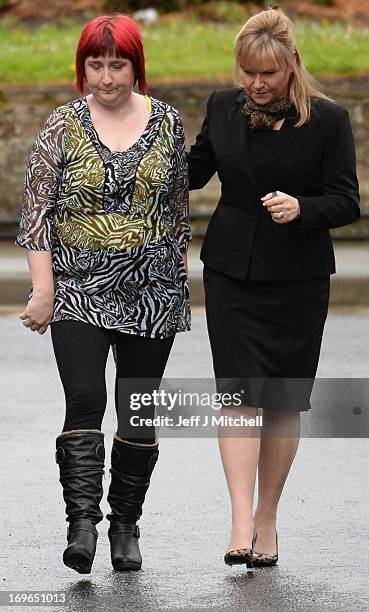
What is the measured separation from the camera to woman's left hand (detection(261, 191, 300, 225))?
16.1 ft

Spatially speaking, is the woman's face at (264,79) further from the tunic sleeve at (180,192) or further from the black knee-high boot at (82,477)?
the black knee-high boot at (82,477)

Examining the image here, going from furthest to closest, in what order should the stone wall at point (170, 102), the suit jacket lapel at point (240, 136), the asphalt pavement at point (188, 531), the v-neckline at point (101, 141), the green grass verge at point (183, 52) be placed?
the green grass verge at point (183, 52)
the stone wall at point (170, 102)
the suit jacket lapel at point (240, 136)
the v-neckline at point (101, 141)
the asphalt pavement at point (188, 531)

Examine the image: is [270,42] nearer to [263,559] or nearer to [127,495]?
[127,495]

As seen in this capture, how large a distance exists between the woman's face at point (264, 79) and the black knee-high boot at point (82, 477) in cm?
112

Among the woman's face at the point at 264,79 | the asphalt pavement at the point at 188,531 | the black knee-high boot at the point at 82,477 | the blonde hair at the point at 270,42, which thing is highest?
the blonde hair at the point at 270,42

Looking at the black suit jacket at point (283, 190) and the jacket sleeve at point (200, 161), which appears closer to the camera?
the black suit jacket at point (283, 190)

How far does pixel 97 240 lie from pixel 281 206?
0.56 metres

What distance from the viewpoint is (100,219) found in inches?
196

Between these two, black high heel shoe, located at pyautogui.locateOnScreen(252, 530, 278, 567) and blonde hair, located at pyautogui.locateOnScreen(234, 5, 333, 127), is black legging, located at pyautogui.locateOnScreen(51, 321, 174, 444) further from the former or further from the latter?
blonde hair, located at pyautogui.locateOnScreen(234, 5, 333, 127)

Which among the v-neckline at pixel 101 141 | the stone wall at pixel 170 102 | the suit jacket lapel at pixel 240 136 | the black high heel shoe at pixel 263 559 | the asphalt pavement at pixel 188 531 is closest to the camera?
the asphalt pavement at pixel 188 531

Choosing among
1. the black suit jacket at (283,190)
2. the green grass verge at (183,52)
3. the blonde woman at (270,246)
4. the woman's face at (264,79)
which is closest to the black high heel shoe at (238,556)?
the blonde woman at (270,246)

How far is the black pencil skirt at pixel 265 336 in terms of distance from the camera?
5.12m

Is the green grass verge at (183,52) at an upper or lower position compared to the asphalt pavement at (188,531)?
lower

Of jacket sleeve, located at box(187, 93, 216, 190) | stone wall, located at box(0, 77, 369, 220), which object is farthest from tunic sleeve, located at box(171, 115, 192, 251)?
stone wall, located at box(0, 77, 369, 220)
